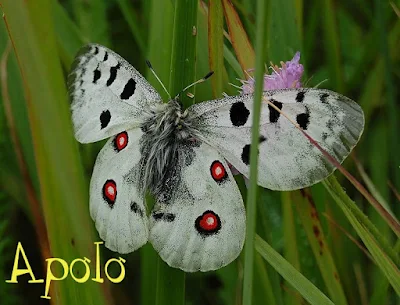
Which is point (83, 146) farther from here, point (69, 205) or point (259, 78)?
point (259, 78)

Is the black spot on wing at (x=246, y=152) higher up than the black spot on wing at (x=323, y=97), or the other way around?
the black spot on wing at (x=323, y=97)

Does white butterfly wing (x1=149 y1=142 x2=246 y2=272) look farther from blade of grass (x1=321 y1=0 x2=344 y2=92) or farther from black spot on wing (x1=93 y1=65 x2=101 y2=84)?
blade of grass (x1=321 y1=0 x2=344 y2=92)

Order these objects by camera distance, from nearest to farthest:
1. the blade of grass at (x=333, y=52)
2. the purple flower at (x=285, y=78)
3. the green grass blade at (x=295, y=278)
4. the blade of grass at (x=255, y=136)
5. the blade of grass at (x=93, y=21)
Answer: the blade of grass at (x=255, y=136), the green grass blade at (x=295, y=278), the purple flower at (x=285, y=78), the blade of grass at (x=333, y=52), the blade of grass at (x=93, y=21)

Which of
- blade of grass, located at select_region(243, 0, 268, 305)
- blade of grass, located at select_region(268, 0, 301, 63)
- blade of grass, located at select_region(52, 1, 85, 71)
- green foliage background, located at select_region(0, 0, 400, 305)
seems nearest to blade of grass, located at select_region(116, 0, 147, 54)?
green foliage background, located at select_region(0, 0, 400, 305)

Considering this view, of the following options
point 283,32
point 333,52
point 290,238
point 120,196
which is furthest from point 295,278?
point 333,52

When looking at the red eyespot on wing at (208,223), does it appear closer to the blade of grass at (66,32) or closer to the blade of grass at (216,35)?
the blade of grass at (216,35)

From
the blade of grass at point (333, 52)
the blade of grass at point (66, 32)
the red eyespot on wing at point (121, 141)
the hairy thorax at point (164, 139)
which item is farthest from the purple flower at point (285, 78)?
the blade of grass at point (66, 32)

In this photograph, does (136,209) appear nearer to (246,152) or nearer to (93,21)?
(246,152)

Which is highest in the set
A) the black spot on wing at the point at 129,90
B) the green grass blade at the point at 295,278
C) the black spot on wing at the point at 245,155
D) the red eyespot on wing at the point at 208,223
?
the black spot on wing at the point at 129,90
